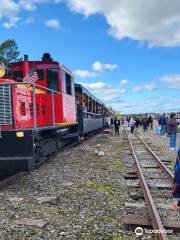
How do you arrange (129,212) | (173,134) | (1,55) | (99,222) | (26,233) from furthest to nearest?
1. (1,55)
2. (173,134)
3. (129,212)
4. (99,222)
5. (26,233)

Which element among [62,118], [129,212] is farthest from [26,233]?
[62,118]

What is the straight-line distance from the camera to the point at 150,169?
12.0 m

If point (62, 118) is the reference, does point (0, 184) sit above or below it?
below

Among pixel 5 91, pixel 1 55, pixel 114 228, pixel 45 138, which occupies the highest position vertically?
pixel 1 55

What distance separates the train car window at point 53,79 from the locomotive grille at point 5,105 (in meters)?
3.49

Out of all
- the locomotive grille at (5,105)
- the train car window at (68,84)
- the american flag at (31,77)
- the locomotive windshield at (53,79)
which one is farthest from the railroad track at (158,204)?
the train car window at (68,84)

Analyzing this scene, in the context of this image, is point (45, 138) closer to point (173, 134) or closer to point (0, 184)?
point (0, 184)

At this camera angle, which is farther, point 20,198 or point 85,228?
point 20,198

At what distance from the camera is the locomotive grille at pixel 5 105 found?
950 centimetres

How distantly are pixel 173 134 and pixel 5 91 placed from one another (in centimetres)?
1079

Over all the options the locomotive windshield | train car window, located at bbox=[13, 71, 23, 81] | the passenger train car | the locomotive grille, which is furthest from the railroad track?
train car window, located at bbox=[13, 71, 23, 81]

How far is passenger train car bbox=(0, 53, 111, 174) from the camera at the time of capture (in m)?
9.16

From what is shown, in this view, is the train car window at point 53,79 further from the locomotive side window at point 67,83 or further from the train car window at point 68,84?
the train car window at point 68,84

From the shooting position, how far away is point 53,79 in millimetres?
13023
